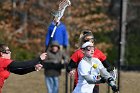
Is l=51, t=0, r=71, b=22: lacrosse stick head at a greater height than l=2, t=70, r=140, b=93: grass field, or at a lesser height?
greater

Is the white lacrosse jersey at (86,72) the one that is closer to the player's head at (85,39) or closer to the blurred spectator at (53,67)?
the player's head at (85,39)

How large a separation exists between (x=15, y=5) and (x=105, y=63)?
21623mm

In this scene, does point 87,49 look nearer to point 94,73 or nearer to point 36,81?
point 94,73

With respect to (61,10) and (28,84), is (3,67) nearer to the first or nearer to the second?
(61,10)

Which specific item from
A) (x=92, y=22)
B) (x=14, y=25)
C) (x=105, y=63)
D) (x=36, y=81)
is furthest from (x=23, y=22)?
(x=105, y=63)

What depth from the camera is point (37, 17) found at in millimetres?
33781

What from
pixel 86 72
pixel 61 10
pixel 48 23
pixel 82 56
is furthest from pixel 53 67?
pixel 48 23

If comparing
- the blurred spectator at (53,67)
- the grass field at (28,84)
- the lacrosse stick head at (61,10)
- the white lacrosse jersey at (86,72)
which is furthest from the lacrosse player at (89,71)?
the grass field at (28,84)

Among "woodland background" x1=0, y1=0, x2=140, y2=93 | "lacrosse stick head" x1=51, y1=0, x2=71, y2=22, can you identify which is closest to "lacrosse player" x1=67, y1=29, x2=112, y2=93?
"lacrosse stick head" x1=51, y1=0, x2=71, y2=22

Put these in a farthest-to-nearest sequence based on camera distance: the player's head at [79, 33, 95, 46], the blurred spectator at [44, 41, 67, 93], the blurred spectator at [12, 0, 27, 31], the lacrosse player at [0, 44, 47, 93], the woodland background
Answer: the blurred spectator at [12, 0, 27, 31] → the woodland background → the blurred spectator at [44, 41, 67, 93] → the player's head at [79, 33, 95, 46] → the lacrosse player at [0, 44, 47, 93]

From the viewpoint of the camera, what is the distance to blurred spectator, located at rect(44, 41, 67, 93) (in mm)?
15539

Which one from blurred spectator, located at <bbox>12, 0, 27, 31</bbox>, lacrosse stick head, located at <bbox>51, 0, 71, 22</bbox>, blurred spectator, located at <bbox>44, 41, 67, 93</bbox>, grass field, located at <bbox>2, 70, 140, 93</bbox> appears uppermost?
blurred spectator, located at <bbox>12, 0, 27, 31</bbox>

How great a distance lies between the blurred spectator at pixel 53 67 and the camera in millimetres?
15539

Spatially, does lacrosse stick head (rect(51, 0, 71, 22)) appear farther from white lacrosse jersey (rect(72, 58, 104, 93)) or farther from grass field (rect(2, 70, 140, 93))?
grass field (rect(2, 70, 140, 93))
